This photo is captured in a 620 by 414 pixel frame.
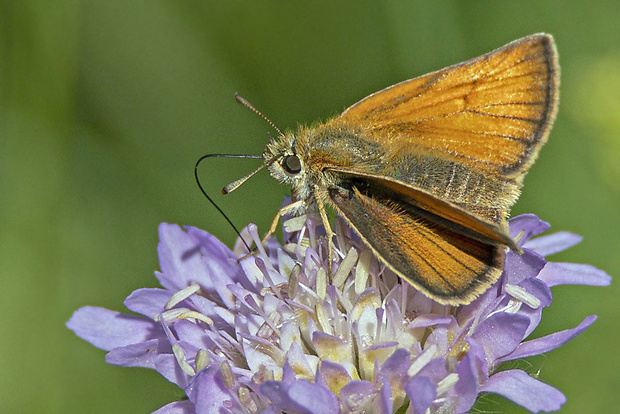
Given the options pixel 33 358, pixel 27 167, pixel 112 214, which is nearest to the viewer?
pixel 33 358

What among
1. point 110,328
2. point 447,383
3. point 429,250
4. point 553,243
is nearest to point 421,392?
point 447,383

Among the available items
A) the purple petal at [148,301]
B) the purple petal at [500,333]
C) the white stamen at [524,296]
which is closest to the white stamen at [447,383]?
the purple petal at [500,333]

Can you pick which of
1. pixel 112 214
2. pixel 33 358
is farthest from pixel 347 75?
pixel 33 358

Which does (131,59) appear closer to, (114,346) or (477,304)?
(114,346)

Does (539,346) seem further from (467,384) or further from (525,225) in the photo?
(525,225)

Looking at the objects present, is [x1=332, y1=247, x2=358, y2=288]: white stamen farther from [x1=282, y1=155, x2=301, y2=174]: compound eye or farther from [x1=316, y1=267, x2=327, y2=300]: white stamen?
[x1=282, y1=155, x2=301, y2=174]: compound eye

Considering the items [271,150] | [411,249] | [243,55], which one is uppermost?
[243,55]
